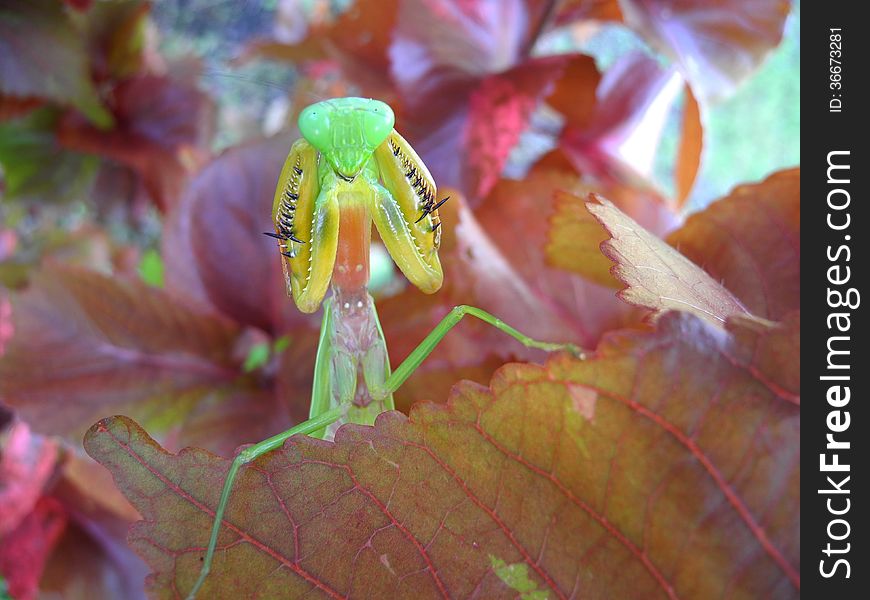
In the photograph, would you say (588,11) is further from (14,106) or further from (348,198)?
(14,106)

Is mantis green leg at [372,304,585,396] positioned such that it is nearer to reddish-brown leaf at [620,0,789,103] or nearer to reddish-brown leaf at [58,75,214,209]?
reddish-brown leaf at [620,0,789,103]

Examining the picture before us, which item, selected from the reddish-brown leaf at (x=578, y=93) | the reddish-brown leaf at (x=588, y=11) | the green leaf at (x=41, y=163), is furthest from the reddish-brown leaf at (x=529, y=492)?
the green leaf at (x=41, y=163)

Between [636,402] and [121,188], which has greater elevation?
[121,188]
